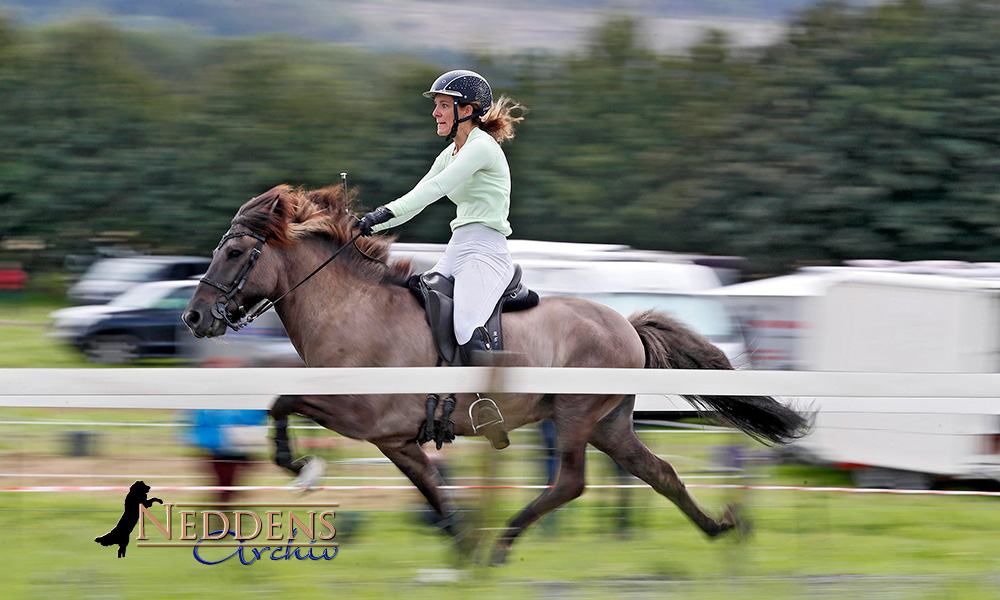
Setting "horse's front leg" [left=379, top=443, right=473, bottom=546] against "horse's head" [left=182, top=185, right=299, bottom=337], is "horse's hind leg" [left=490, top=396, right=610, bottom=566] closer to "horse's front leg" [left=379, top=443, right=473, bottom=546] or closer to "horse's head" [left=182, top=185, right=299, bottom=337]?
"horse's front leg" [left=379, top=443, right=473, bottom=546]

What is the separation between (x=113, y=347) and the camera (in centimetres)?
1370

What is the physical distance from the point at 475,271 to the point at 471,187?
0.42 metres

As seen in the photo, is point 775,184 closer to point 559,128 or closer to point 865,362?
point 559,128

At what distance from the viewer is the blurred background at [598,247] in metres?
4.09

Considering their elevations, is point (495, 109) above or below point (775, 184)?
above

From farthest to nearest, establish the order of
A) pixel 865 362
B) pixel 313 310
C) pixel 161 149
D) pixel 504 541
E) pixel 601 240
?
pixel 161 149 → pixel 601 240 → pixel 865 362 → pixel 313 310 → pixel 504 541

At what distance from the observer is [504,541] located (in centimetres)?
408

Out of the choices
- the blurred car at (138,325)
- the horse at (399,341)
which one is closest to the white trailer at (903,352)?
the horse at (399,341)

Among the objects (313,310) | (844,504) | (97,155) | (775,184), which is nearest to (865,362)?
(844,504)

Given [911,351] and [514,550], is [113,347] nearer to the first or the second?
[911,351]

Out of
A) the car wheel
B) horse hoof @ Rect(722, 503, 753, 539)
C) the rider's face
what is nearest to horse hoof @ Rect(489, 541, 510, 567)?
horse hoof @ Rect(722, 503, 753, 539)

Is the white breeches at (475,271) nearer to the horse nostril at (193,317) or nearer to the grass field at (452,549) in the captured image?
the grass field at (452,549)

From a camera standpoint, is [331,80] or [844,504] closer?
[844,504]

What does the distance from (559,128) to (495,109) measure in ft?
58.6
